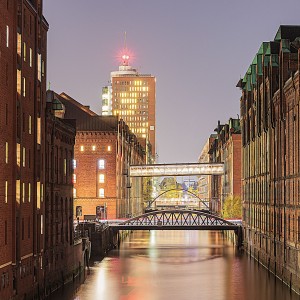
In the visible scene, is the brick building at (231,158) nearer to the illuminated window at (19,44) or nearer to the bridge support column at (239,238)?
the bridge support column at (239,238)

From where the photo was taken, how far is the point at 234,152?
13100 cm

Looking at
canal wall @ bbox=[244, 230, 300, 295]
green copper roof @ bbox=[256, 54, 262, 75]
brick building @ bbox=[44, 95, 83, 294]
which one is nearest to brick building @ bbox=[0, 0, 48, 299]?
brick building @ bbox=[44, 95, 83, 294]

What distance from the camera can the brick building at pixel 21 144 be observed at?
46250 mm

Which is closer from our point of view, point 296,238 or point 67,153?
point 296,238

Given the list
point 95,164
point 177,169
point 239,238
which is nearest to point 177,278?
point 239,238

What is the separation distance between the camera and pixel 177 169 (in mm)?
156500

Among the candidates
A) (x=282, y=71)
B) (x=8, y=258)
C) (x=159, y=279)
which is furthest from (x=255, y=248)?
(x=8, y=258)

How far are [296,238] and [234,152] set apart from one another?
69.5 m

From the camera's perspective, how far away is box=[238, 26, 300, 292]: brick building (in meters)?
63.9

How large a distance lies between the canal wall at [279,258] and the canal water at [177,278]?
0.74 metres

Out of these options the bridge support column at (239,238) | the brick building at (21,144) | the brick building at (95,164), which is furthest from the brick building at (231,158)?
the brick building at (21,144)

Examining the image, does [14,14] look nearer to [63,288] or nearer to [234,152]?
[63,288]

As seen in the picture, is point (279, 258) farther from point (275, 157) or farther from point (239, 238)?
point (239, 238)

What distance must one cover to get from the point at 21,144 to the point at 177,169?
107721mm
